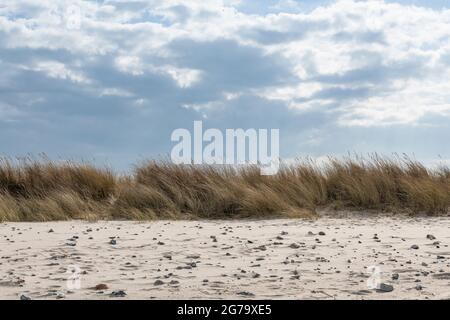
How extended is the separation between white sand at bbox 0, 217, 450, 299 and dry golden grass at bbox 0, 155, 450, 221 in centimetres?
217

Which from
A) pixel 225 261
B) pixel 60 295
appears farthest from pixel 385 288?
pixel 60 295

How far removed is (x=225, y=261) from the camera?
23.7ft

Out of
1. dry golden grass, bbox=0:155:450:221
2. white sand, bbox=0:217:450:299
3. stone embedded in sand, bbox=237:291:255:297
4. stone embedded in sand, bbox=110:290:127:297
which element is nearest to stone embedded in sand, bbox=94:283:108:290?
white sand, bbox=0:217:450:299

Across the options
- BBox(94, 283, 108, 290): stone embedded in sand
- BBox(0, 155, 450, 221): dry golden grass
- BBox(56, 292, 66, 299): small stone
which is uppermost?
BBox(0, 155, 450, 221): dry golden grass

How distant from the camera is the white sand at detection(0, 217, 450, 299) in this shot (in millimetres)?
5828

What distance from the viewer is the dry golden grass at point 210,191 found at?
12641mm

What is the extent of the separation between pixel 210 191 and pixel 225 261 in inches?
240

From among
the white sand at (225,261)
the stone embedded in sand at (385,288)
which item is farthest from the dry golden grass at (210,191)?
the stone embedded in sand at (385,288)

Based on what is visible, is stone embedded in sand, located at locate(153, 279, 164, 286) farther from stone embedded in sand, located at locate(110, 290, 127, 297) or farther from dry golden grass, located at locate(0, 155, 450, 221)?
dry golden grass, located at locate(0, 155, 450, 221)

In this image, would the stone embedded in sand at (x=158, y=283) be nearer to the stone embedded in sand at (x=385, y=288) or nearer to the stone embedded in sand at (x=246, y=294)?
the stone embedded in sand at (x=246, y=294)

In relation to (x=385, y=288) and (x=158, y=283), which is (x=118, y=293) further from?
(x=385, y=288)

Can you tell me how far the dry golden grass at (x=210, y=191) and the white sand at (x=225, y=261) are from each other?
217 centimetres
